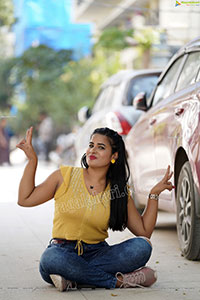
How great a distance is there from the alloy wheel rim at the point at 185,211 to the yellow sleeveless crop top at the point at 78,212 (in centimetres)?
119

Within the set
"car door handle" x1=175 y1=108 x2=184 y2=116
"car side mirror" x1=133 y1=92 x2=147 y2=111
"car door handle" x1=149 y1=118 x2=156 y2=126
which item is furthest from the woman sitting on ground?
"car side mirror" x1=133 y1=92 x2=147 y2=111

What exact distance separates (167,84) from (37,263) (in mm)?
2685

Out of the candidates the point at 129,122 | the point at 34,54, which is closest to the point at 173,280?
the point at 129,122

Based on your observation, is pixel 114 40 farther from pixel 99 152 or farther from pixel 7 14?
pixel 99 152

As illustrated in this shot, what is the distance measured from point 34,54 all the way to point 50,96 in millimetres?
5935

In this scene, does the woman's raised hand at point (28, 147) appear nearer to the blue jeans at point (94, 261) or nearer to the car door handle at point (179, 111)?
the blue jeans at point (94, 261)

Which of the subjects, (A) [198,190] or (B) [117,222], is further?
(A) [198,190]

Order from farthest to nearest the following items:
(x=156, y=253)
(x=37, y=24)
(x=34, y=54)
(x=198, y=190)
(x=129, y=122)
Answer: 1. (x=37, y=24)
2. (x=34, y=54)
3. (x=129, y=122)
4. (x=156, y=253)
5. (x=198, y=190)

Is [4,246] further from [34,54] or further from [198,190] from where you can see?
[34,54]

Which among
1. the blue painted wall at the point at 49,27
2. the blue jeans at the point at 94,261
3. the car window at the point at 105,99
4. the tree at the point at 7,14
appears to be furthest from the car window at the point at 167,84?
the blue painted wall at the point at 49,27

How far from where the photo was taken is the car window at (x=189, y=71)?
7004 millimetres

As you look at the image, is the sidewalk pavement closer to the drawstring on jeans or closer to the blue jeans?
the blue jeans

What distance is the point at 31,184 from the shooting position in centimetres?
511

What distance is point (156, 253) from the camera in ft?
22.6
